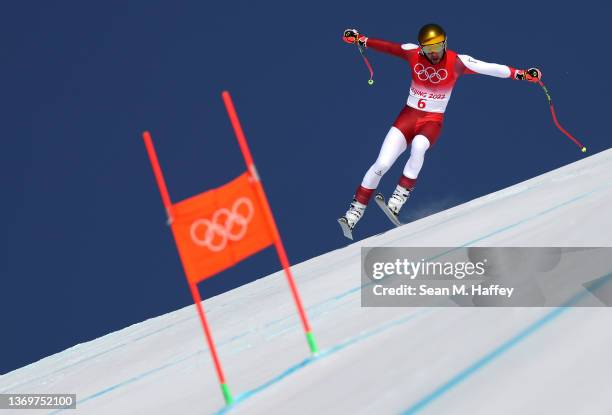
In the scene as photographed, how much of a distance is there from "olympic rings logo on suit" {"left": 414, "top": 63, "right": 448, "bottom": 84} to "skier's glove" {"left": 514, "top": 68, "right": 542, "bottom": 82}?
400 millimetres

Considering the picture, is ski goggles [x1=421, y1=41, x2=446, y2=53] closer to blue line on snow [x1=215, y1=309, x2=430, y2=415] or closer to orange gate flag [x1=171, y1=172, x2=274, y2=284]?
blue line on snow [x1=215, y1=309, x2=430, y2=415]

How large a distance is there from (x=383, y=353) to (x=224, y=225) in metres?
0.51

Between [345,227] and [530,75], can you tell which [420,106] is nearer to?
[530,75]

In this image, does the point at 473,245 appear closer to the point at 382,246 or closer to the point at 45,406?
the point at 382,246

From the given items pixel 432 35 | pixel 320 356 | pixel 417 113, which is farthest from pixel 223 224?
pixel 417 113

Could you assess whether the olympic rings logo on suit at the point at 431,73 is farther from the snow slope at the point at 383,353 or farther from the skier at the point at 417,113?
the snow slope at the point at 383,353

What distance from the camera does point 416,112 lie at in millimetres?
4172

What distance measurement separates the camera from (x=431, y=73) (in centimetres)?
410

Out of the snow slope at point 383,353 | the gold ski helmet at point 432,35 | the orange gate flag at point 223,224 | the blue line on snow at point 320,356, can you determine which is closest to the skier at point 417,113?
the gold ski helmet at point 432,35

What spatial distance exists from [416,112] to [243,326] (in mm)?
1965

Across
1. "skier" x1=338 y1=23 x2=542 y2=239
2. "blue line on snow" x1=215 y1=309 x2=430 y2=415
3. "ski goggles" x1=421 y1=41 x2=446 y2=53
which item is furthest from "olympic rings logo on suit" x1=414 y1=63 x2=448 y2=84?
"blue line on snow" x1=215 y1=309 x2=430 y2=415

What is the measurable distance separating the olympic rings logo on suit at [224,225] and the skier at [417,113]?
2343mm

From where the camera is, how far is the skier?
13.4 ft

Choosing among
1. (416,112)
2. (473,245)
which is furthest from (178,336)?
(416,112)
